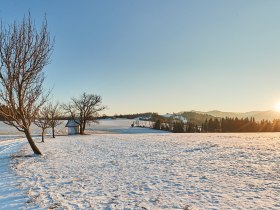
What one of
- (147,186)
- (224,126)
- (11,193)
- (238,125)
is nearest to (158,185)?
(147,186)

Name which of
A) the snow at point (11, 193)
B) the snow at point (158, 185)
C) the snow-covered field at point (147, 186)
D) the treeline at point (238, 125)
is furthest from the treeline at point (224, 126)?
the snow at point (11, 193)

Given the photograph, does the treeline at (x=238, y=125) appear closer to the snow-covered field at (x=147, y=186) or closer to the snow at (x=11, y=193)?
the snow-covered field at (x=147, y=186)

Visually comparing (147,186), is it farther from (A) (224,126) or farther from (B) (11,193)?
(A) (224,126)

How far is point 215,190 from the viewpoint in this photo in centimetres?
837

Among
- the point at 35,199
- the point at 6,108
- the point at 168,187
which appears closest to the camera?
the point at 35,199

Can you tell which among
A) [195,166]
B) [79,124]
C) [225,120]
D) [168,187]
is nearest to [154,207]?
[168,187]

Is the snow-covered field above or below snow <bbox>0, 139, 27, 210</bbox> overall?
above

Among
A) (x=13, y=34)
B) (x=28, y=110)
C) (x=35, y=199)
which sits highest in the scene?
(x=13, y=34)

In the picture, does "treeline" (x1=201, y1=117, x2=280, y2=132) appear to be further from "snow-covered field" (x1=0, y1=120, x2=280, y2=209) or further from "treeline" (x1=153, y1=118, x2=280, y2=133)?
"snow-covered field" (x1=0, y1=120, x2=280, y2=209)

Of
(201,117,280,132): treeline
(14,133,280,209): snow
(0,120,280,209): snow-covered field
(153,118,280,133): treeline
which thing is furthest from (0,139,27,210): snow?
(201,117,280,132): treeline

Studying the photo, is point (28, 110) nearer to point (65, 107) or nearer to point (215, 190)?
point (215, 190)

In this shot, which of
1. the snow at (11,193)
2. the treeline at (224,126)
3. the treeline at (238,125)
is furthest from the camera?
the treeline at (238,125)

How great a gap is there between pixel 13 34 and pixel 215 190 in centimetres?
1544

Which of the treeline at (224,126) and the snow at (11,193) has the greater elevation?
the treeline at (224,126)
